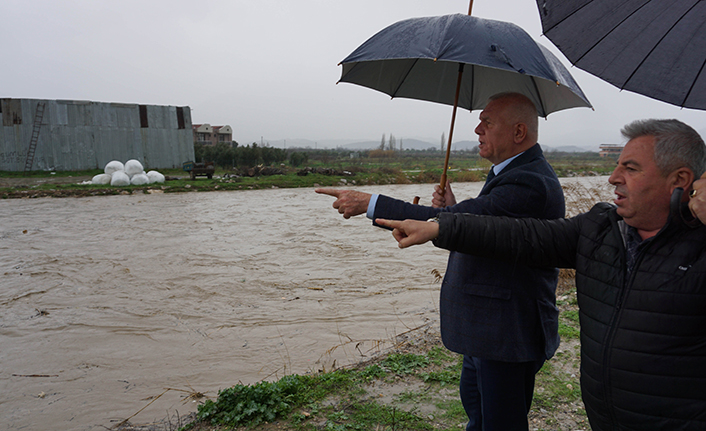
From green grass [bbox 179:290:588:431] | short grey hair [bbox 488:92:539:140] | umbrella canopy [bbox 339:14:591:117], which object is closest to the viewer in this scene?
short grey hair [bbox 488:92:539:140]

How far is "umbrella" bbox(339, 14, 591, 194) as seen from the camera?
86.4 inches

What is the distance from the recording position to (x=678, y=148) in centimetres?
142

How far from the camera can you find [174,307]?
6754 mm

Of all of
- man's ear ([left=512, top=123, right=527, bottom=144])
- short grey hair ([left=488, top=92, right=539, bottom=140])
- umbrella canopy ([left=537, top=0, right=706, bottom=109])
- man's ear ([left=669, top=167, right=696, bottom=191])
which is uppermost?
umbrella canopy ([left=537, top=0, right=706, bottom=109])

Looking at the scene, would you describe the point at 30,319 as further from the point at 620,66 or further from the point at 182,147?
the point at 182,147

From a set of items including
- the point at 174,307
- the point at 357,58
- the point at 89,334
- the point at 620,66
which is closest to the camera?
the point at 620,66

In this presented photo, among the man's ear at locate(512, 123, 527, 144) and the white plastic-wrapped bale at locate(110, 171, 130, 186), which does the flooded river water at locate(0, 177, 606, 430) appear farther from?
the white plastic-wrapped bale at locate(110, 171, 130, 186)

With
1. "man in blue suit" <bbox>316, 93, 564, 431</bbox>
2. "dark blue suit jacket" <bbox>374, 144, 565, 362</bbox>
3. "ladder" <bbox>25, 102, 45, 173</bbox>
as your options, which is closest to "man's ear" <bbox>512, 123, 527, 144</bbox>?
"man in blue suit" <bbox>316, 93, 564, 431</bbox>

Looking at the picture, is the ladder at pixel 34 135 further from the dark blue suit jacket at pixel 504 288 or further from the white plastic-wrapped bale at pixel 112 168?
the dark blue suit jacket at pixel 504 288

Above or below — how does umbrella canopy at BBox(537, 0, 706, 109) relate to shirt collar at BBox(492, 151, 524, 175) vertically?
above

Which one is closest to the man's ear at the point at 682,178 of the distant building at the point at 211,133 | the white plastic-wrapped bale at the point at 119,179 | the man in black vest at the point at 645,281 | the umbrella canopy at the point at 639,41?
the man in black vest at the point at 645,281

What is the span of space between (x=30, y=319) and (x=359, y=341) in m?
4.60

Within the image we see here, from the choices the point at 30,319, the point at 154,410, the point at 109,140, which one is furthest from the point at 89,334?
the point at 109,140

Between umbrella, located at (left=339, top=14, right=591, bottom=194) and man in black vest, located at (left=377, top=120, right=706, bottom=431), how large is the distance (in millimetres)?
833
